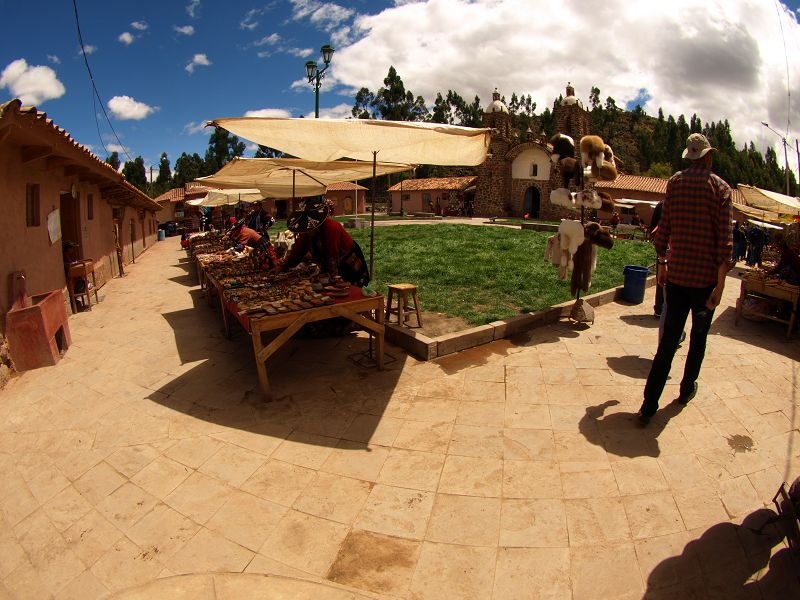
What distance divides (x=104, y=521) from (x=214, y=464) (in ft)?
2.37

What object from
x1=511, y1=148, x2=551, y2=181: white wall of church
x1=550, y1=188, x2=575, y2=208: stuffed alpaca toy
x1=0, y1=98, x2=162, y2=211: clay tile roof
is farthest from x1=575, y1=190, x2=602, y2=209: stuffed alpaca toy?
x1=511, y1=148, x2=551, y2=181: white wall of church

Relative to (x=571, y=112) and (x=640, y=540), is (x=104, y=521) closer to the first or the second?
(x=640, y=540)

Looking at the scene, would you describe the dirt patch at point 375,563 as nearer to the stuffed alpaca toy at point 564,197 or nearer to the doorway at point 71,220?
the stuffed alpaca toy at point 564,197

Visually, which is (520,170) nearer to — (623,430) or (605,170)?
(605,170)

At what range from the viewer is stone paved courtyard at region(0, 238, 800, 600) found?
233 centimetres

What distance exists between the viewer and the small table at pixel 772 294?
19.1 feet

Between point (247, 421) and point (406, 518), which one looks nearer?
point (406, 518)

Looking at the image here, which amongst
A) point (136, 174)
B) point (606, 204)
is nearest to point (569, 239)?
point (606, 204)

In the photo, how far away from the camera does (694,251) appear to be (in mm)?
3486

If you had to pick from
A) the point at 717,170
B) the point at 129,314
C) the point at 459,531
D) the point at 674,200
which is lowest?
the point at 459,531

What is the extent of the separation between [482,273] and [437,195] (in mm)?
35672

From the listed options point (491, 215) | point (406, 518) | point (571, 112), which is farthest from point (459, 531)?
point (571, 112)

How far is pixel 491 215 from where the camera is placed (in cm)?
3706

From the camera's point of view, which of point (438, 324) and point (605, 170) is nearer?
point (605, 170)
